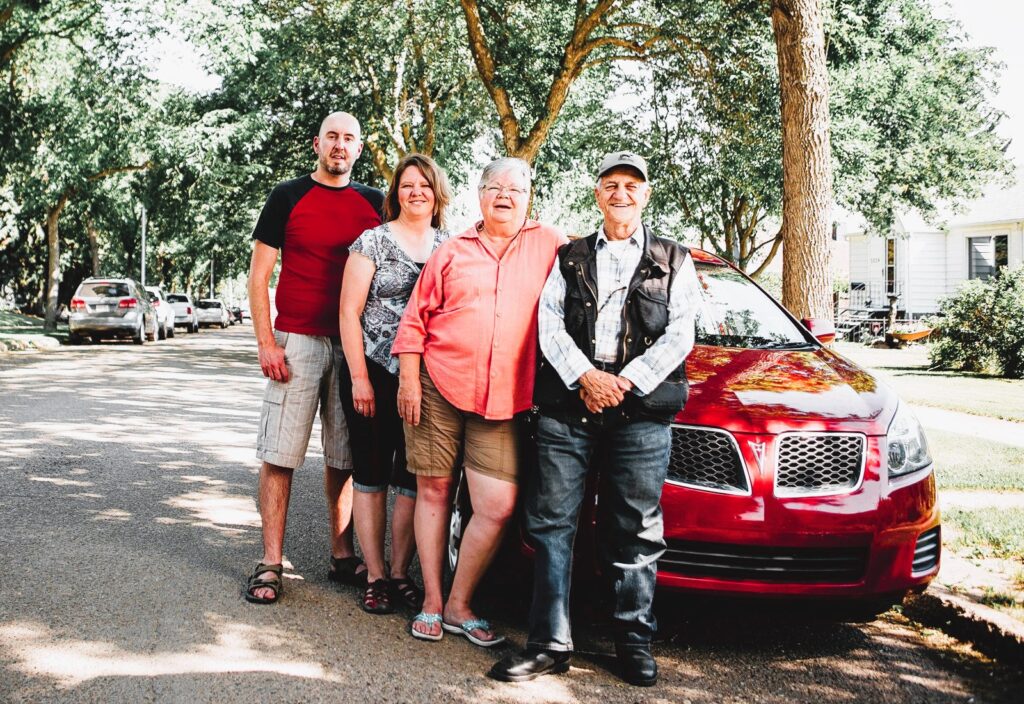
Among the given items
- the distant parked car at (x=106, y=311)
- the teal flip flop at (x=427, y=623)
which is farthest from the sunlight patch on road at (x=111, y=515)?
the distant parked car at (x=106, y=311)

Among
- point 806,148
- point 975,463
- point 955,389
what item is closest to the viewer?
point 806,148

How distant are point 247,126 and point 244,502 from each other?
18669mm

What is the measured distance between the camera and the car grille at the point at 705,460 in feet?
12.5

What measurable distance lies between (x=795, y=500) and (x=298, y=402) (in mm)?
2346

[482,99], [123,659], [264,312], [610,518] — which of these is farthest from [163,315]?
[610,518]

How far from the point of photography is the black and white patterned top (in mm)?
4344

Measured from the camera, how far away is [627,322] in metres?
3.80

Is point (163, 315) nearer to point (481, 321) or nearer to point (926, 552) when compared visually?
point (481, 321)

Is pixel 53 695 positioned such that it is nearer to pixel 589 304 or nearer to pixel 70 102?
pixel 589 304

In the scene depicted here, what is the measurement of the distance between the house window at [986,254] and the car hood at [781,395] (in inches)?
1298

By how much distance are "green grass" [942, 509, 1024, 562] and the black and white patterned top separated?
3.62m

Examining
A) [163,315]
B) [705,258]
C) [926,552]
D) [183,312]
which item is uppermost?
[705,258]

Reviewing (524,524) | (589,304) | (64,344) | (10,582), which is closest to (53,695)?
(10,582)

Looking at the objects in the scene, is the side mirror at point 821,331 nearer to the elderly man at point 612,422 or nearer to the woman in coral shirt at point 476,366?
the elderly man at point 612,422
